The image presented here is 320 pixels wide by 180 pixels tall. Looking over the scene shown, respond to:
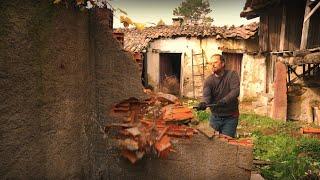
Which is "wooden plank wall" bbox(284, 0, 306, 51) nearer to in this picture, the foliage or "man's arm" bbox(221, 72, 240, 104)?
the foliage

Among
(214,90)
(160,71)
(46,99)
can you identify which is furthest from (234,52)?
(46,99)

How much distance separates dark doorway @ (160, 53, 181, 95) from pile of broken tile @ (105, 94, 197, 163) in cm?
1428

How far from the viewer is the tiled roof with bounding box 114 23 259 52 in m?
16.5

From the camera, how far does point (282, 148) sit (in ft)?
26.8

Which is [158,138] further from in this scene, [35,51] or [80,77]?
[35,51]

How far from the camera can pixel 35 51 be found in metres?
3.10

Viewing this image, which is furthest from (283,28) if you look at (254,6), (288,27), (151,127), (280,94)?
(151,127)

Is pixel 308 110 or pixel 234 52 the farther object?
pixel 234 52

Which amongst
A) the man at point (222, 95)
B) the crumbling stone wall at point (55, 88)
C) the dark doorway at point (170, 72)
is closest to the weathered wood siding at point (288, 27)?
the man at point (222, 95)

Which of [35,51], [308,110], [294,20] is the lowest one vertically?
[308,110]

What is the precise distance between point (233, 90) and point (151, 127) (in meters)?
2.12

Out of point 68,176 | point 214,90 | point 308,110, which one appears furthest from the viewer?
point 308,110

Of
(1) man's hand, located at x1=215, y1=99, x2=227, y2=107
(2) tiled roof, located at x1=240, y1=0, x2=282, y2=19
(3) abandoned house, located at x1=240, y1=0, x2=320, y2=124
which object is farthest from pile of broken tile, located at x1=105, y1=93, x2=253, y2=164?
(2) tiled roof, located at x1=240, y1=0, x2=282, y2=19

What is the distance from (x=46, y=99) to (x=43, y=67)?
0.30m
